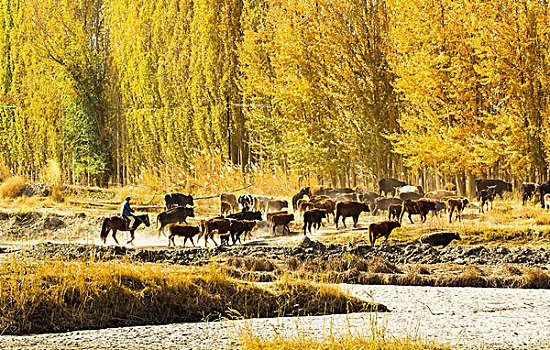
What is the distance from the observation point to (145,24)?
124ft

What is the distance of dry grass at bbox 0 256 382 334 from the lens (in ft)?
26.9

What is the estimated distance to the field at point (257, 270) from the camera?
8344 mm

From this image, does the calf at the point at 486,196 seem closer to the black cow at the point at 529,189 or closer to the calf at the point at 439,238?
the black cow at the point at 529,189

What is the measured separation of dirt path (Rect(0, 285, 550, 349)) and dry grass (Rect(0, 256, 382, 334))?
37cm

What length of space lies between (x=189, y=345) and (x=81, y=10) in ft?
108

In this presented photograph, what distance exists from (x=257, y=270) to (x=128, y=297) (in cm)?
332

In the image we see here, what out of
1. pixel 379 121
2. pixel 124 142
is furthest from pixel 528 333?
pixel 124 142

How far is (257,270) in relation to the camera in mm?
11570

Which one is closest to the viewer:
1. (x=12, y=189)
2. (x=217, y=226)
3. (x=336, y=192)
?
Result: (x=217, y=226)

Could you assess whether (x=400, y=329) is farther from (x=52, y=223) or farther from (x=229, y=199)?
(x=52, y=223)

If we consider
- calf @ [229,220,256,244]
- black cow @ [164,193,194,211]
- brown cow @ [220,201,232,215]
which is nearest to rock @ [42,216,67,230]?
black cow @ [164,193,194,211]

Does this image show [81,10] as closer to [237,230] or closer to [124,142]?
[124,142]

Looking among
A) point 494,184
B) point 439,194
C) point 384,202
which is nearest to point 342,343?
point 384,202

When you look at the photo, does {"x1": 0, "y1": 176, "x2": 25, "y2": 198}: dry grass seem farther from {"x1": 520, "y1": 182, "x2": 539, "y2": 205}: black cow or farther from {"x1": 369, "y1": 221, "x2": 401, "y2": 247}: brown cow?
{"x1": 520, "y1": 182, "x2": 539, "y2": 205}: black cow
